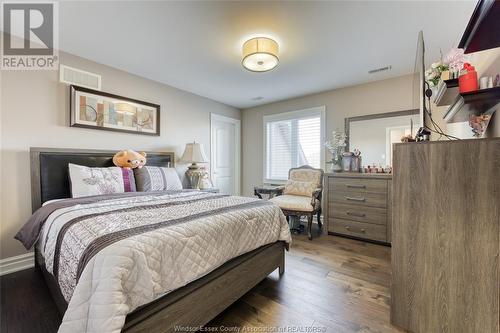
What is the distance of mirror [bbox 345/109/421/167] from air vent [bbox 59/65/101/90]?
368 centimetres

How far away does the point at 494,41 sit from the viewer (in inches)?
40.4

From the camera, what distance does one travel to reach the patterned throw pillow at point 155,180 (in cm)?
265

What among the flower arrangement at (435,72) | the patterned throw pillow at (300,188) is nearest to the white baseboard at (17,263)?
the patterned throw pillow at (300,188)

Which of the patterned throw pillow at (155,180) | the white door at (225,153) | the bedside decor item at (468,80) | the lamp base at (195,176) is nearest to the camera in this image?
the bedside decor item at (468,80)

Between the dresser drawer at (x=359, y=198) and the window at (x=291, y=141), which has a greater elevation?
the window at (x=291, y=141)

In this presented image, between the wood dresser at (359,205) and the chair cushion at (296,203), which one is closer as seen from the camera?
the wood dresser at (359,205)

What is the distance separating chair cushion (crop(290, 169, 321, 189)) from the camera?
3610 millimetres

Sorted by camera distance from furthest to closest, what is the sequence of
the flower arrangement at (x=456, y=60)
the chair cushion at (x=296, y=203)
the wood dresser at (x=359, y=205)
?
the chair cushion at (x=296, y=203) → the wood dresser at (x=359, y=205) → the flower arrangement at (x=456, y=60)

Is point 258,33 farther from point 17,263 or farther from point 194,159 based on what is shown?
point 17,263

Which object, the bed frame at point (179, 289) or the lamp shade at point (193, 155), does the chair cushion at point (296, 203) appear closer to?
the bed frame at point (179, 289)

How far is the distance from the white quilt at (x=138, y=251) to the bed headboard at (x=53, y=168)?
88cm

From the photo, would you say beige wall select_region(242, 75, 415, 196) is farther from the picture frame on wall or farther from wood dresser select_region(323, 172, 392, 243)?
the picture frame on wall

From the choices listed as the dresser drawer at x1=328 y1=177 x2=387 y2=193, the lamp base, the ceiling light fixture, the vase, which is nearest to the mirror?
the vase

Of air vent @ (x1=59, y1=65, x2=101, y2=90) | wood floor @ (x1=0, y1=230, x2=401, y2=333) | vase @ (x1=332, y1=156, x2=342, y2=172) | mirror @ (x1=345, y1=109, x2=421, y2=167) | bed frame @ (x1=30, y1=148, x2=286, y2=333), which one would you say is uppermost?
air vent @ (x1=59, y1=65, x2=101, y2=90)
